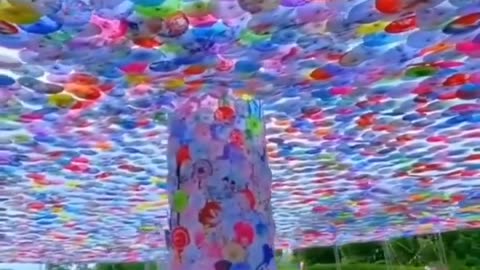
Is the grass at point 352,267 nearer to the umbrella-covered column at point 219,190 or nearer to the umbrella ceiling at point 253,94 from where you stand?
the umbrella ceiling at point 253,94

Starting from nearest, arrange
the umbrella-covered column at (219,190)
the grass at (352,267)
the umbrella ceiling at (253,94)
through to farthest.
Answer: the umbrella ceiling at (253,94) → the umbrella-covered column at (219,190) → the grass at (352,267)

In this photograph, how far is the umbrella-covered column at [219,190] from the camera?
2.92 m

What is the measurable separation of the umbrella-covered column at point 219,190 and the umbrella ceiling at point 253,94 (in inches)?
5.2

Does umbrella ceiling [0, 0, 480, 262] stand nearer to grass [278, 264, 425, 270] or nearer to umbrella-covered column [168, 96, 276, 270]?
umbrella-covered column [168, 96, 276, 270]

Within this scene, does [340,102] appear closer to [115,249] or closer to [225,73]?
[225,73]

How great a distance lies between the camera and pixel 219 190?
2.96m

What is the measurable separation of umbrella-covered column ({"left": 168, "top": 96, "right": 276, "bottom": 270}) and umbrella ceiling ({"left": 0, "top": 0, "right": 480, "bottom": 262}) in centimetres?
13

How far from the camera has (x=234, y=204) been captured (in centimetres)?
295

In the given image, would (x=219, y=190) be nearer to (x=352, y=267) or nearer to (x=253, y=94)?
(x=253, y=94)

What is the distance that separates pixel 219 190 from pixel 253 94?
43 cm

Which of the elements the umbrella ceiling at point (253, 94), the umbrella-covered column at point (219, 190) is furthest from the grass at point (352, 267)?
the umbrella-covered column at point (219, 190)

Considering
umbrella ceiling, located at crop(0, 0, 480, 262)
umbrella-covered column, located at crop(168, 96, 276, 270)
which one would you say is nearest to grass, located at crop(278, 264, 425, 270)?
umbrella ceiling, located at crop(0, 0, 480, 262)

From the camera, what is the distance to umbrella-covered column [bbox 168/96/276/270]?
2920mm

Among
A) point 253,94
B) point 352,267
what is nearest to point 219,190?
point 253,94
